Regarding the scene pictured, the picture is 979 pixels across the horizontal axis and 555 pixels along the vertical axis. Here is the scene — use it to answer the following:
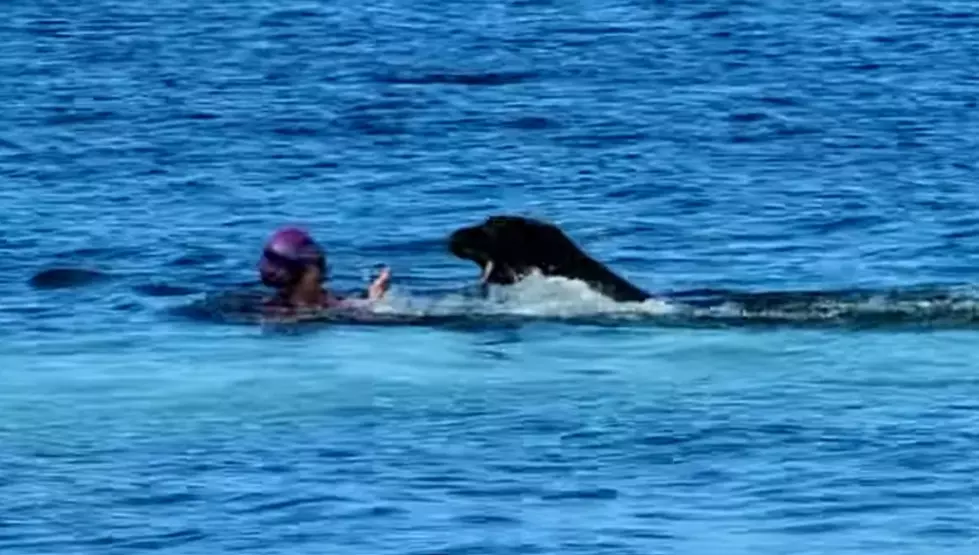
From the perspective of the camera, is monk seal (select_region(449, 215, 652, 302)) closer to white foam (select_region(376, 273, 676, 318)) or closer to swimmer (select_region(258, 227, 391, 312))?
white foam (select_region(376, 273, 676, 318))

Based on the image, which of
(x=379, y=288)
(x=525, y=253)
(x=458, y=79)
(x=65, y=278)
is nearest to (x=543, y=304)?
(x=525, y=253)

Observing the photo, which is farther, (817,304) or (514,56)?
(514,56)

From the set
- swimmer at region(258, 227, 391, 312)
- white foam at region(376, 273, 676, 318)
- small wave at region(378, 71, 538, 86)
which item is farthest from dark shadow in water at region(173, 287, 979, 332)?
small wave at region(378, 71, 538, 86)

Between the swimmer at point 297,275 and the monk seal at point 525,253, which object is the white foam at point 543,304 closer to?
the monk seal at point 525,253

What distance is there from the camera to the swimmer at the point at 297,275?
65.1ft

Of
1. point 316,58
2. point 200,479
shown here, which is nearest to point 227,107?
point 316,58

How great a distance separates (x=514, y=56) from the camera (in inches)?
1254

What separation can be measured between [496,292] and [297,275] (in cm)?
117

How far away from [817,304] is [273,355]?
317 centimetres

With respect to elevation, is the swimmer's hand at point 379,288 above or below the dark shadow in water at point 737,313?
above

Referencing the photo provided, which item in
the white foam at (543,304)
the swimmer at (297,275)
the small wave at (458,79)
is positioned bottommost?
the small wave at (458,79)

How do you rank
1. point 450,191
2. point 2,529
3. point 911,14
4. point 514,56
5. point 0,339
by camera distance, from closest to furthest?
1. point 2,529
2. point 0,339
3. point 450,191
4. point 514,56
5. point 911,14

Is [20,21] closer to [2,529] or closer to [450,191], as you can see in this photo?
[450,191]

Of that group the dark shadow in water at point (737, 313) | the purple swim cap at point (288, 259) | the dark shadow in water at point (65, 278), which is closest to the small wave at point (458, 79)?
the dark shadow in water at point (65, 278)
